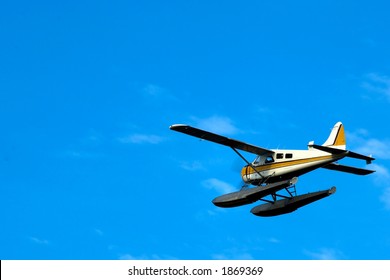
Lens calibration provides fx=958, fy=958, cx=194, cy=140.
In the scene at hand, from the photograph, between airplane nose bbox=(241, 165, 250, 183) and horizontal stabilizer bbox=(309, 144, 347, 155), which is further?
airplane nose bbox=(241, 165, 250, 183)

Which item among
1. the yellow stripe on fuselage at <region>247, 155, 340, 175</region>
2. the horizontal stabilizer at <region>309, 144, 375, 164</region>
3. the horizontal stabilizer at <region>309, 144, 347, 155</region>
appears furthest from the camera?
the yellow stripe on fuselage at <region>247, 155, 340, 175</region>

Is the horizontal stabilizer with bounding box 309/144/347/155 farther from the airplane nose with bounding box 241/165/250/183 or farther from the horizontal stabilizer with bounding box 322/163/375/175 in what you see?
the horizontal stabilizer with bounding box 322/163/375/175

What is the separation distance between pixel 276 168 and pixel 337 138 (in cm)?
350

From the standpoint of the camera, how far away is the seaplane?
48250mm

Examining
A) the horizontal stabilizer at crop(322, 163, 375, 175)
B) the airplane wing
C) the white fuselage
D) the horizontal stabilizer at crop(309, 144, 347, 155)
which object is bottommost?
the horizontal stabilizer at crop(309, 144, 347, 155)

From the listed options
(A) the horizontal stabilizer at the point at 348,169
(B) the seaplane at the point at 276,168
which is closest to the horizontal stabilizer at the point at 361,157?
(B) the seaplane at the point at 276,168

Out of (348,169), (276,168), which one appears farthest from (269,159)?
(348,169)

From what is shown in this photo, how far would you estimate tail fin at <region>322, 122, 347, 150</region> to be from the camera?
49.0 meters

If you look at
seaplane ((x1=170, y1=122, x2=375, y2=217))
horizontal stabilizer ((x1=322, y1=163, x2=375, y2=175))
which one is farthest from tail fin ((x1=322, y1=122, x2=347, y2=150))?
horizontal stabilizer ((x1=322, y1=163, x2=375, y2=175))

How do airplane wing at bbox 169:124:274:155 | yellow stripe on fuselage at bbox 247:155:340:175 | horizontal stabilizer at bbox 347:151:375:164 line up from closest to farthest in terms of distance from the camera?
yellow stripe on fuselage at bbox 247:155:340:175 < airplane wing at bbox 169:124:274:155 < horizontal stabilizer at bbox 347:151:375:164

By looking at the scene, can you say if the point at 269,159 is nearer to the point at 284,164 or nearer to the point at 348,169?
the point at 284,164

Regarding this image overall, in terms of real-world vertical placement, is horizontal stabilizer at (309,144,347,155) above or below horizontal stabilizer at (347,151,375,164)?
below

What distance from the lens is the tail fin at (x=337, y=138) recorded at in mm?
48959
